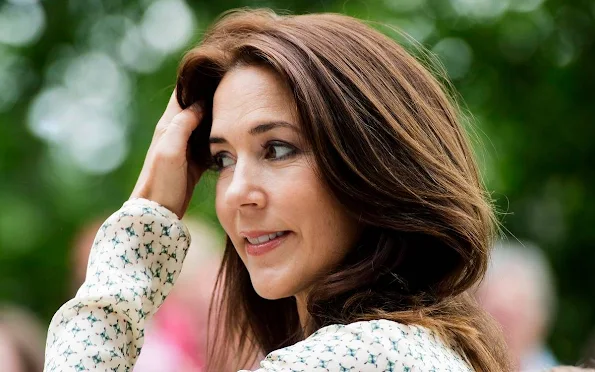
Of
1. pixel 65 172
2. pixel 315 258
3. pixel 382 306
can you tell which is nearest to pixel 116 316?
pixel 315 258

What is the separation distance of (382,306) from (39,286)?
15.9 ft

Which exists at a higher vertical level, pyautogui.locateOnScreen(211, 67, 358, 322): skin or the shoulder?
pyautogui.locateOnScreen(211, 67, 358, 322): skin

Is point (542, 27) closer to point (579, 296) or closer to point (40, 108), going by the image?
point (579, 296)

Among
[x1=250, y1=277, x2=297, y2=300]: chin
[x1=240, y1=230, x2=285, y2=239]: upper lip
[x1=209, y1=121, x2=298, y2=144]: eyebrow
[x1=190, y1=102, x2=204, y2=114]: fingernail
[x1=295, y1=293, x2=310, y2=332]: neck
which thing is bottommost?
[x1=295, y1=293, x2=310, y2=332]: neck

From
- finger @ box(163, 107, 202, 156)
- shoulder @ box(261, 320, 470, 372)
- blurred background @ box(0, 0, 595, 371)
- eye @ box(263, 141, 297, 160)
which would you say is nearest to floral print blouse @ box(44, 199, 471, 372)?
shoulder @ box(261, 320, 470, 372)

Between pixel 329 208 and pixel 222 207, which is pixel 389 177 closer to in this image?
pixel 329 208

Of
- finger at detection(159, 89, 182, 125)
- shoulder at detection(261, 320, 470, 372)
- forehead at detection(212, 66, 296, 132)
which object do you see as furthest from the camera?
finger at detection(159, 89, 182, 125)

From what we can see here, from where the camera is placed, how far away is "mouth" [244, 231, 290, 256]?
7.52 ft

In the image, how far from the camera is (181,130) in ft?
8.49

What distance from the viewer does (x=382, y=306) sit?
84.3 inches

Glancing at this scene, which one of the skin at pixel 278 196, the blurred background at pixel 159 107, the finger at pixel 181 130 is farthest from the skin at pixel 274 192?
the blurred background at pixel 159 107

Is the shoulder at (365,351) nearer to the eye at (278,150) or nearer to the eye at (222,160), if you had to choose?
the eye at (278,150)

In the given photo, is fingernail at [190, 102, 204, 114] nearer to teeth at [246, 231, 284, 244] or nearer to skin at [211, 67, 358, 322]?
skin at [211, 67, 358, 322]

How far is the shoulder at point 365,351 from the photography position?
190 centimetres
